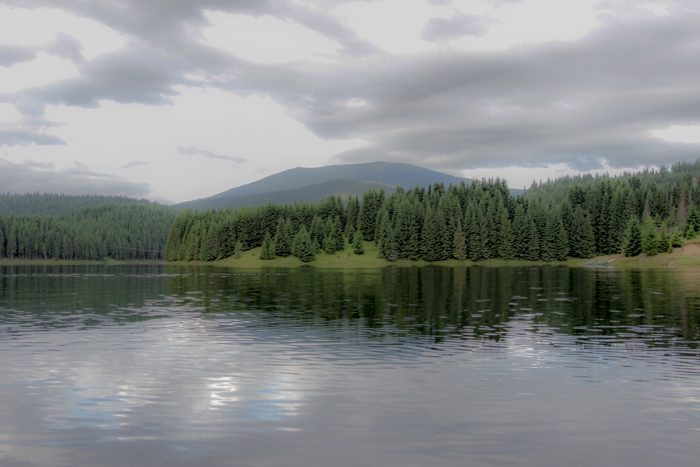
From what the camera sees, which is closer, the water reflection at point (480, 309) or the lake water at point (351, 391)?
the lake water at point (351, 391)

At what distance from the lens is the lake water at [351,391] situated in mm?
20906

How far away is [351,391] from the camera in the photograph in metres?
28.9

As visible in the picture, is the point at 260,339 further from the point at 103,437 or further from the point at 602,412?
the point at 602,412

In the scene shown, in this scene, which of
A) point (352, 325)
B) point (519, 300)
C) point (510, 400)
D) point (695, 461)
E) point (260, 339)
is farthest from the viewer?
point (519, 300)

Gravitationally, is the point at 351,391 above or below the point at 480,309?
below

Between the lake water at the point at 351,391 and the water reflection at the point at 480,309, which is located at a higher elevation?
the water reflection at the point at 480,309

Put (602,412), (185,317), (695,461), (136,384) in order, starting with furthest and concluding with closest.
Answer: (185,317), (136,384), (602,412), (695,461)

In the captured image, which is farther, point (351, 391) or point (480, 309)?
point (480, 309)

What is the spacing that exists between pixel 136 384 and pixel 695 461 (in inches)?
990

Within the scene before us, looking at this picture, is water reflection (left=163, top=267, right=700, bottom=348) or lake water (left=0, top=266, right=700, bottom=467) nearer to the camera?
lake water (left=0, top=266, right=700, bottom=467)

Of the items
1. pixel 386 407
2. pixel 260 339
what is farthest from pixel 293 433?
pixel 260 339

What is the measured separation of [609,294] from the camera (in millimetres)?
87312

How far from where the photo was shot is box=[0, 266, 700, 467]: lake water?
20.9 metres

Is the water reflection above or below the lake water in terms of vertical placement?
above
